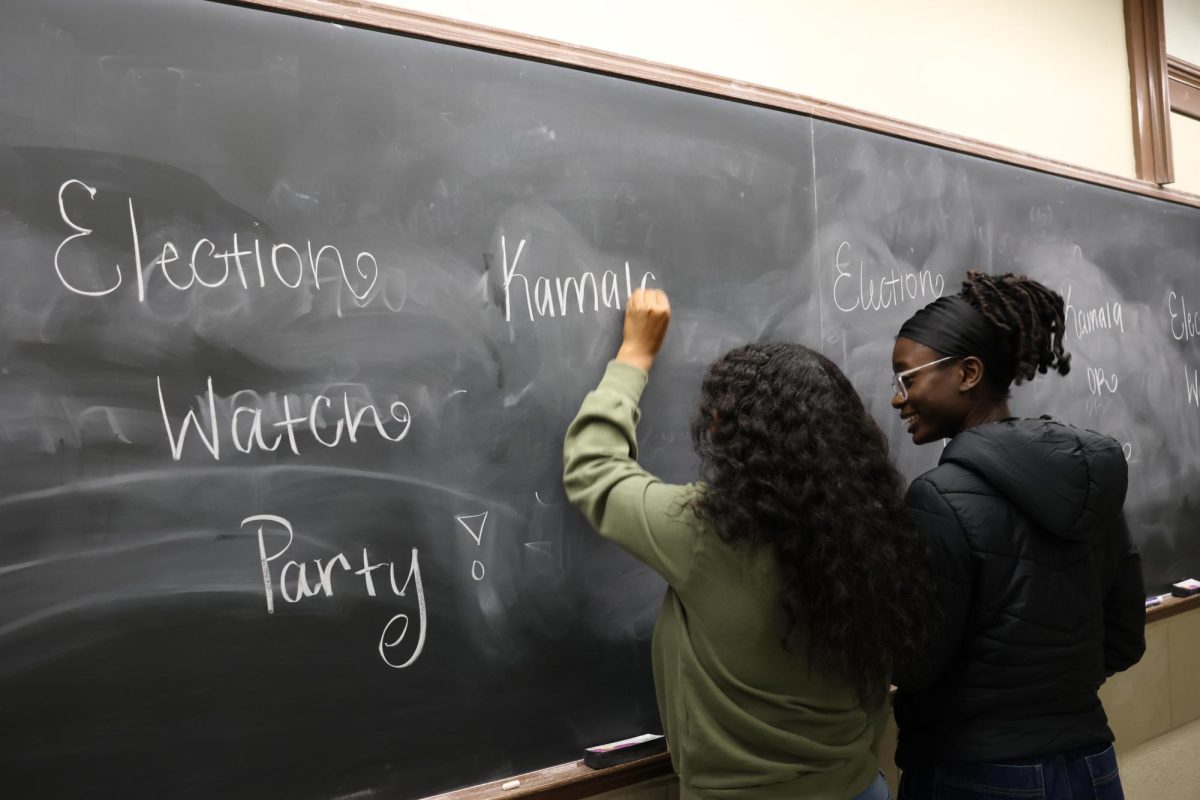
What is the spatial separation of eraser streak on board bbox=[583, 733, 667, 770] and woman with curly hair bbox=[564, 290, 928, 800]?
0.19 m

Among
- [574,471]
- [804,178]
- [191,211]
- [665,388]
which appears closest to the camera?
[191,211]

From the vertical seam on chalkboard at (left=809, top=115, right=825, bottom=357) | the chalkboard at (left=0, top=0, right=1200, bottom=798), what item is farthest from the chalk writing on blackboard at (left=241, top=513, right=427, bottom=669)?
the vertical seam on chalkboard at (left=809, top=115, right=825, bottom=357)

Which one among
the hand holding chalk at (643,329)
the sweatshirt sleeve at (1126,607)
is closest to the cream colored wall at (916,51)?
the hand holding chalk at (643,329)

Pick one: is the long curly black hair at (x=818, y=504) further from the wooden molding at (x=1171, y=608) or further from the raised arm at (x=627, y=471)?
the wooden molding at (x=1171, y=608)

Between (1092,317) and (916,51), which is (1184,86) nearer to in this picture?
(1092,317)

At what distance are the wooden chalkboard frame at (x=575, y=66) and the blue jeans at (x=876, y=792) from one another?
35cm

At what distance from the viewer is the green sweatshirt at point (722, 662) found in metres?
1.15

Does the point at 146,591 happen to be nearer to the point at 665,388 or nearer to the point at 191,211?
the point at 191,211

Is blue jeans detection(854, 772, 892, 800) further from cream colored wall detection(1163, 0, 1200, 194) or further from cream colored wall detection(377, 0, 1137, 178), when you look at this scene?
cream colored wall detection(1163, 0, 1200, 194)

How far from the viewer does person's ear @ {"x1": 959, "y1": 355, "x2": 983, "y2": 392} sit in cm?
145

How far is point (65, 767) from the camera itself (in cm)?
108

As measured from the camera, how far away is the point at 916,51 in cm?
212

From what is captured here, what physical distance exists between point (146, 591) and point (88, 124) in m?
0.60

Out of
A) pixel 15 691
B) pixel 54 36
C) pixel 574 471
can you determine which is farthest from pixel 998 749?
pixel 54 36
